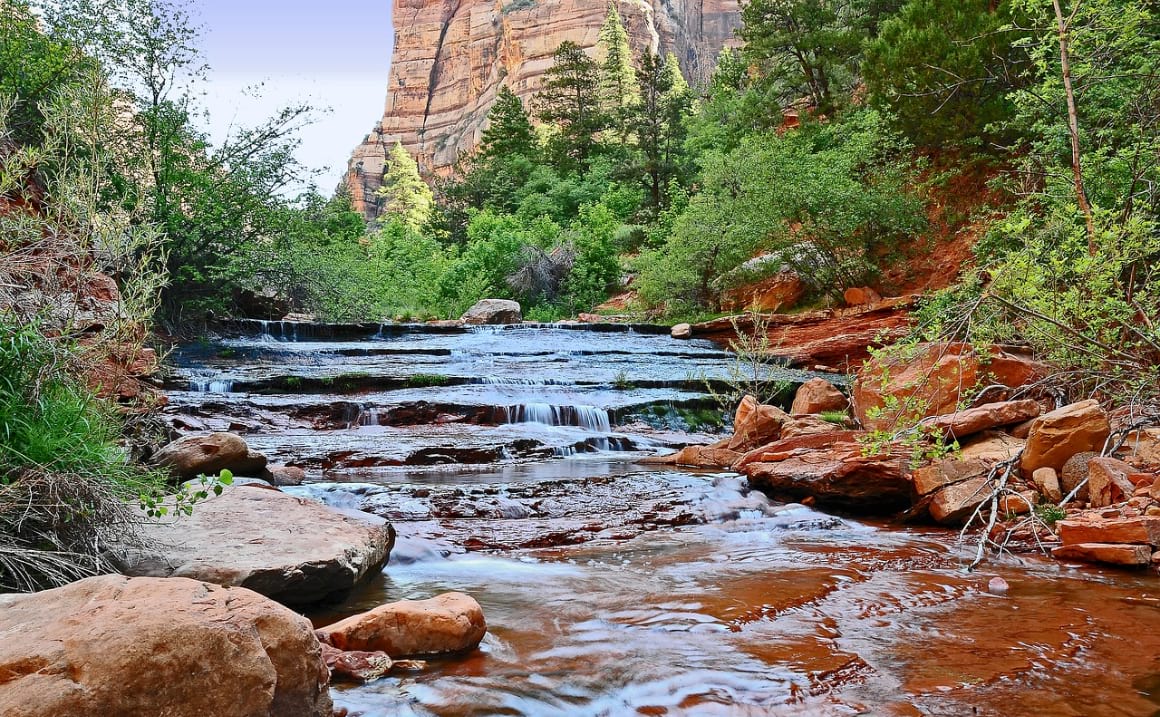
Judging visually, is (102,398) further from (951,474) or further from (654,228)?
A: (654,228)

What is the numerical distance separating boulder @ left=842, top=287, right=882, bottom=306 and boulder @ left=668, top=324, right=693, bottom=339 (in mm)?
4026

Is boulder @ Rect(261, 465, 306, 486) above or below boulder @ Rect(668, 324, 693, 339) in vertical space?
below

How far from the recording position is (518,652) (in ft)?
11.1

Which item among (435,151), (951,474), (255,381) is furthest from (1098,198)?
(435,151)

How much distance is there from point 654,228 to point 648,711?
2589 cm

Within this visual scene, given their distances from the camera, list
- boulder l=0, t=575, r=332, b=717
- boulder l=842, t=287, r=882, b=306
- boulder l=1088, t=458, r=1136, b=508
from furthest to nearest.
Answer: boulder l=842, t=287, r=882, b=306
boulder l=1088, t=458, r=1136, b=508
boulder l=0, t=575, r=332, b=717

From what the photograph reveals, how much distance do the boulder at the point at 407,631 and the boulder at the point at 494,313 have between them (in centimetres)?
1991

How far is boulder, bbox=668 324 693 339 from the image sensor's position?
1869 centimetres

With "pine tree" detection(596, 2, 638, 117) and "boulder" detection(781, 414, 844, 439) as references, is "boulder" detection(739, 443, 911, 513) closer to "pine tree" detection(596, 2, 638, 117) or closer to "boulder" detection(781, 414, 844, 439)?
"boulder" detection(781, 414, 844, 439)

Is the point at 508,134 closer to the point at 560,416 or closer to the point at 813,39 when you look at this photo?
the point at 813,39

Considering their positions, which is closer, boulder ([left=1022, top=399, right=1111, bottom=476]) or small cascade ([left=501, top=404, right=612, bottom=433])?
boulder ([left=1022, top=399, right=1111, bottom=476])

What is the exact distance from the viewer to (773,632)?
12.0 feet

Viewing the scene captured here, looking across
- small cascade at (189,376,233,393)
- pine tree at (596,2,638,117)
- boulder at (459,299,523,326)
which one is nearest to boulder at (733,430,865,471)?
small cascade at (189,376,233,393)

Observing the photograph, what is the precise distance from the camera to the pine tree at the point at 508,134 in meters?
A: 40.8
